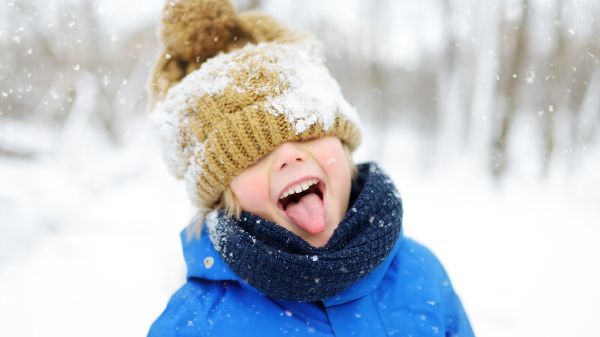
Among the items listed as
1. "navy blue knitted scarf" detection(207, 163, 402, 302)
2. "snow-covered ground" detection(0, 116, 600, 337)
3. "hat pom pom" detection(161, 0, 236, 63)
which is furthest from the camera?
"snow-covered ground" detection(0, 116, 600, 337)

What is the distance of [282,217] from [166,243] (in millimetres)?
3373

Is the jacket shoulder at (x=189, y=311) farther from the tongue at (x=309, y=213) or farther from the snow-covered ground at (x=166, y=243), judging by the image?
the snow-covered ground at (x=166, y=243)

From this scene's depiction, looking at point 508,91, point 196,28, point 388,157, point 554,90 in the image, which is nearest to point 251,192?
point 196,28

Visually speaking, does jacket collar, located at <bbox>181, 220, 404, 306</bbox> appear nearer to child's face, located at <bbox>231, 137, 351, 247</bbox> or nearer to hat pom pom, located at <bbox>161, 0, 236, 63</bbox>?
child's face, located at <bbox>231, 137, 351, 247</bbox>

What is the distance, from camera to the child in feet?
4.13

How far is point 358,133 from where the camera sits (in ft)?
5.16

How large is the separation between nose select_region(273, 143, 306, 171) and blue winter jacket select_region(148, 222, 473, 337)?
16.1 inches

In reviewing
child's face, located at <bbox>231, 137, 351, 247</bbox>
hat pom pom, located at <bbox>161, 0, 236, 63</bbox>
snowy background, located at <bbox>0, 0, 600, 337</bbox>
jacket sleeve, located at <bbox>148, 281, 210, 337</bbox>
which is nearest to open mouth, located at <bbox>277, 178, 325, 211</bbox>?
child's face, located at <bbox>231, 137, 351, 247</bbox>

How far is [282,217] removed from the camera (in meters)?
1.32

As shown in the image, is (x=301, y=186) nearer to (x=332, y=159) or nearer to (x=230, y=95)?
(x=332, y=159)

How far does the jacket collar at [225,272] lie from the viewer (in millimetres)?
1324

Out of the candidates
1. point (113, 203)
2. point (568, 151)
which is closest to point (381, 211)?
point (568, 151)

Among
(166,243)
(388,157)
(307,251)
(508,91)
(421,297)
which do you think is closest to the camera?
(307,251)

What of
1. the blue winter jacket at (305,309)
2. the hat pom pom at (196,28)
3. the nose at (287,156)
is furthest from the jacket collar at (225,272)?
the hat pom pom at (196,28)
